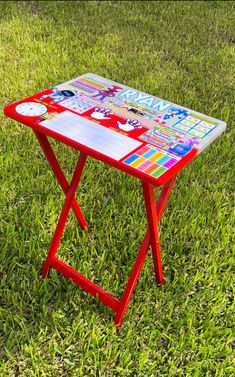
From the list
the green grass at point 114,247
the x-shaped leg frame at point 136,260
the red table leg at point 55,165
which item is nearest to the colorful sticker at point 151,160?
the x-shaped leg frame at point 136,260

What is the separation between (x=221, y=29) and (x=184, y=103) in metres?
1.86

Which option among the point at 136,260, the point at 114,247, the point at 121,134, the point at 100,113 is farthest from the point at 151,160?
the point at 114,247

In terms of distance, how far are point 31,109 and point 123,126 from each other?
1.37ft

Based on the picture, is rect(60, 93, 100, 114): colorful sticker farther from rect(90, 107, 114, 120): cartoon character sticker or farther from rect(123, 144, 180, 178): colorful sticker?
rect(123, 144, 180, 178): colorful sticker

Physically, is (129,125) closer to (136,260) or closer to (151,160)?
(151,160)

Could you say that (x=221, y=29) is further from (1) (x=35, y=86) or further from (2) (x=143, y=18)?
(1) (x=35, y=86)

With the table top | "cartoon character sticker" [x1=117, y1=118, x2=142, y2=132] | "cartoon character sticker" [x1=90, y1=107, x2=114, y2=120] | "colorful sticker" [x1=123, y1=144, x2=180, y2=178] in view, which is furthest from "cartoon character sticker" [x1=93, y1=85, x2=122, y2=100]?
"colorful sticker" [x1=123, y1=144, x2=180, y2=178]

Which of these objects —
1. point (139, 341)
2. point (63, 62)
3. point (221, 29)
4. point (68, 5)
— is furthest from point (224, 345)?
point (68, 5)

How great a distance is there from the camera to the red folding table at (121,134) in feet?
6.35

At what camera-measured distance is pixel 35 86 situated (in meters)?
4.11

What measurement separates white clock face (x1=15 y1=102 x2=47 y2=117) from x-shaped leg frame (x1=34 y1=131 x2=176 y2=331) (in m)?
0.09

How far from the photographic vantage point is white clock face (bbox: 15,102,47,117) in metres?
2.16

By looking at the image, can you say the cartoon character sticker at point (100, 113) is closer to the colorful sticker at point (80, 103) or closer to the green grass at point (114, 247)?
the colorful sticker at point (80, 103)

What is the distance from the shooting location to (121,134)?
81.7 inches
